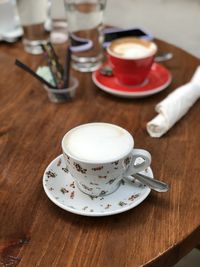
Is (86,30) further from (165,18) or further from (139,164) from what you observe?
(165,18)

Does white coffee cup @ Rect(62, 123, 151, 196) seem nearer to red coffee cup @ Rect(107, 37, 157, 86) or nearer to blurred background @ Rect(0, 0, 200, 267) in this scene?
red coffee cup @ Rect(107, 37, 157, 86)

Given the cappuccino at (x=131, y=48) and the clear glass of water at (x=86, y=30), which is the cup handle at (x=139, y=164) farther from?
the clear glass of water at (x=86, y=30)

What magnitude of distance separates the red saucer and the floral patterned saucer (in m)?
0.28

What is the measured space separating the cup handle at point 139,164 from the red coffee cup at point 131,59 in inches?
12.6

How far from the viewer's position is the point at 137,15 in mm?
1748

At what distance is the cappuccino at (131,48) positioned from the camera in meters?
0.92

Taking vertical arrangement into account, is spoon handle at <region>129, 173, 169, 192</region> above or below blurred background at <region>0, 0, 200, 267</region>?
above

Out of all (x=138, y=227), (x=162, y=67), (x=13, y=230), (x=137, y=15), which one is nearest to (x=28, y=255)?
(x=13, y=230)

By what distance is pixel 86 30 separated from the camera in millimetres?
1087

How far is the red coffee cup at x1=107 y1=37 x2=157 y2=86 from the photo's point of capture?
0.89 metres

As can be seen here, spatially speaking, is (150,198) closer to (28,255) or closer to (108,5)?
(28,255)

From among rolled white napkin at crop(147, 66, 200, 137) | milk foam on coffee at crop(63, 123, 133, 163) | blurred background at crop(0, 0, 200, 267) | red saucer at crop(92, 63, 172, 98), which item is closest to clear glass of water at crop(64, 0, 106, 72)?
red saucer at crop(92, 63, 172, 98)

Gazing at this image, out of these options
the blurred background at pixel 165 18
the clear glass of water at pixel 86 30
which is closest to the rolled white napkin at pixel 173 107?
the clear glass of water at pixel 86 30

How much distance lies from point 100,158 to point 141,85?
0.40m
